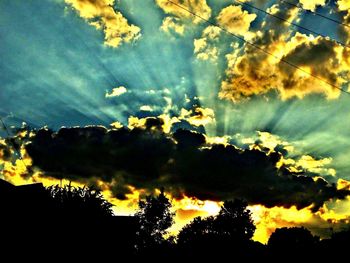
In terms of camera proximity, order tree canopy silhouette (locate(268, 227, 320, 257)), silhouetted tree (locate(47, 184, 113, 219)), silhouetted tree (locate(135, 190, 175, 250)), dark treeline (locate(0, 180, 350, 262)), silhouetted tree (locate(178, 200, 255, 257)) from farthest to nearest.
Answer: tree canopy silhouette (locate(268, 227, 320, 257)) < silhouetted tree (locate(178, 200, 255, 257)) < silhouetted tree (locate(135, 190, 175, 250)) < silhouetted tree (locate(47, 184, 113, 219)) < dark treeline (locate(0, 180, 350, 262))

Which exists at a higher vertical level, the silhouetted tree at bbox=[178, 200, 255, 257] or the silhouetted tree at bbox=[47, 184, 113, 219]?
the silhouetted tree at bbox=[178, 200, 255, 257]

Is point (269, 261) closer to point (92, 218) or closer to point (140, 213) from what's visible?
point (92, 218)

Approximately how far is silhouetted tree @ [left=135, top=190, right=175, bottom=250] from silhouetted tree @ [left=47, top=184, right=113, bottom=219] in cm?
2887

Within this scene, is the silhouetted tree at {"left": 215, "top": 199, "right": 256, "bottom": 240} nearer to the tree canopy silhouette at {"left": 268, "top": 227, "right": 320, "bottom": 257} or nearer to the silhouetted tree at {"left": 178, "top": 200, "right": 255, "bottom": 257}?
the silhouetted tree at {"left": 178, "top": 200, "right": 255, "bottom": 257}

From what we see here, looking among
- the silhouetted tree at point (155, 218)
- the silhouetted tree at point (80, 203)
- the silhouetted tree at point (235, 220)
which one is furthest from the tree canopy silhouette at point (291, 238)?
the silhouetted tree at point (80, 203)

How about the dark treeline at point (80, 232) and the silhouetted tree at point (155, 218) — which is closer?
the dark treeline at point (80, 232)

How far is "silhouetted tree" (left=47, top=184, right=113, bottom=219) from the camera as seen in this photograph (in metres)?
36.0

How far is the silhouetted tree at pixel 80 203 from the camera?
35991 millimetres

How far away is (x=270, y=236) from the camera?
97812mm

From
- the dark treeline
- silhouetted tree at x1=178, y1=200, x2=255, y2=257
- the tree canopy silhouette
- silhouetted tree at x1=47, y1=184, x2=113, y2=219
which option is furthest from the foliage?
silhouetted tree at x1=47, y1=184, x2=113, y2=219

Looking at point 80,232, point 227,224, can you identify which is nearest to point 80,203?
point 80,232

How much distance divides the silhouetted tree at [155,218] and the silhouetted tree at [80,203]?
94.7 feet

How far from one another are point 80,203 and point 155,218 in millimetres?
35917

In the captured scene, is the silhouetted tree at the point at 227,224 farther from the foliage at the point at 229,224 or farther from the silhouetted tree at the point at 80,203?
the silhouetted tree at the point at 80,203
